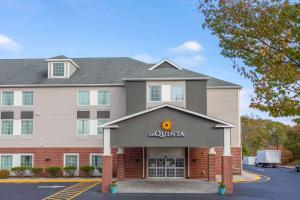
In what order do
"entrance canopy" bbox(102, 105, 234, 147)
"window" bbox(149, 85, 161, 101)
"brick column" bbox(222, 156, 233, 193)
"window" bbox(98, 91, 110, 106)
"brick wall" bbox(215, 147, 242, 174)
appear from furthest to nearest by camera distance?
"window" bbox(98, 91, 110, 106), "brick wall" bbox(215, 147, 242, 174), "window" bbox(149, 85, 161, 101), "entrance canopy" bbox(102, 105, 234, 147), "brick column" bbox(222, 156, 233, 193)

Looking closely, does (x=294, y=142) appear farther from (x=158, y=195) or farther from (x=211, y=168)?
(x=158, y=195)

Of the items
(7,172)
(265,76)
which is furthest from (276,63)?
(7,172)

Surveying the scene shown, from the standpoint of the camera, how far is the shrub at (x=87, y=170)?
141 feet

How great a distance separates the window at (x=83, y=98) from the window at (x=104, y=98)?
1232mm

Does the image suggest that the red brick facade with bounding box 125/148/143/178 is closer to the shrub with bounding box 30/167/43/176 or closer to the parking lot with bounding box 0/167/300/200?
the parking lot with bounding box 0/167/300/200

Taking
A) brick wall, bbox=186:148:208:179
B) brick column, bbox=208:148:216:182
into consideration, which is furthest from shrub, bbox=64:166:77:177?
brick column, bbox=208:148:216:182

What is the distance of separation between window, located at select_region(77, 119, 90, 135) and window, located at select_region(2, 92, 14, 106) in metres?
7.39

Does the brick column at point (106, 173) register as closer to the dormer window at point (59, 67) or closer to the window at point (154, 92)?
the window at point (154, 92)

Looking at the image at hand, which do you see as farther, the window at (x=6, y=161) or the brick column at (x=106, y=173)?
the window at (x=6, y=161)

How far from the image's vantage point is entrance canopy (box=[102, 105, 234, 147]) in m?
32.2

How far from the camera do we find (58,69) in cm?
4666

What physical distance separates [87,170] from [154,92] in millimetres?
10145

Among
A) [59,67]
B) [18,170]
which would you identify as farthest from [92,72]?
[18,170]

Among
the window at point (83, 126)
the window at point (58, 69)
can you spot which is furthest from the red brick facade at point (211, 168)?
the window at point (58, 69)
